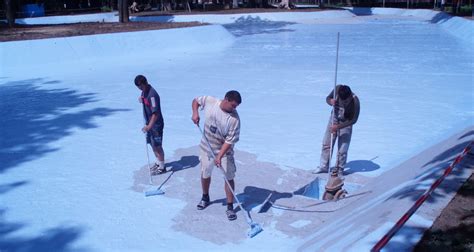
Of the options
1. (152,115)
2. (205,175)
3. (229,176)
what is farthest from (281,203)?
(152,115)

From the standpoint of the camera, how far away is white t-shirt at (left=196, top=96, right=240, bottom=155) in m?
4.88

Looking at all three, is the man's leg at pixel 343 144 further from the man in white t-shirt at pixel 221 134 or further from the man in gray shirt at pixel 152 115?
the man in gray shirt at pixel 152 115

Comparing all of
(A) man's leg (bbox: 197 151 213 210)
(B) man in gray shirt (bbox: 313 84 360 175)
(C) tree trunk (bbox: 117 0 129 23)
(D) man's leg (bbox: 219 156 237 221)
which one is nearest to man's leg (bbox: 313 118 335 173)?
(B) man in gray shirt (bbox: 313 84 360 175)

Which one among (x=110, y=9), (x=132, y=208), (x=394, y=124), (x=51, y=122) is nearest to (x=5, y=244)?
(x=132, y=208)

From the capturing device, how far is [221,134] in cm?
498

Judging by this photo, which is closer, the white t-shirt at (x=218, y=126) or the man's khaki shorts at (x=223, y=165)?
the white t-shirt at (x=218, y=126)

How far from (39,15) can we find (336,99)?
3840 centimetres

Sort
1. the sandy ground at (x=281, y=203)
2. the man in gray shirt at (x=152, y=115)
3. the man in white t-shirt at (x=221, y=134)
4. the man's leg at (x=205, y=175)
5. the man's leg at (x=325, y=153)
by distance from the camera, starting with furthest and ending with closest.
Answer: the man's leg at (x=325, y=153)
the man in gray shirt at (x=152, y=115)
the man's leg at (x=205, y=175)
the man in white t-shirt at (x=221, y=134)
the sandy ground at (x=281, y=203)

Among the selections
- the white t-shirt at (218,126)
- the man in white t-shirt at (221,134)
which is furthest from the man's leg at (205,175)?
the white t-shirt at (218,126)

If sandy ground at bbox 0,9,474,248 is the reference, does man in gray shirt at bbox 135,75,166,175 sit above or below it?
above

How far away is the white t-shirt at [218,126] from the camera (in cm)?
488

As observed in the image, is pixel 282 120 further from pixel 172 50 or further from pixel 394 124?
pixel 172 50

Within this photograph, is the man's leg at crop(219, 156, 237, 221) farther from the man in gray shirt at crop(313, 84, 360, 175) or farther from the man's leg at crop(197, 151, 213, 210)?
the man in gray shirt at crop(313, 84, 360, 175)

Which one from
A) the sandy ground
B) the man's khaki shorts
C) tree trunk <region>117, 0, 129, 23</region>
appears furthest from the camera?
tree trunk <region>117, 0, 129, 23</region>
